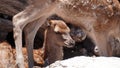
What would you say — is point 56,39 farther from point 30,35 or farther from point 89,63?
point 89,63

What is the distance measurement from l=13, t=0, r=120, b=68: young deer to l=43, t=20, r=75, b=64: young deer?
1.05 meters

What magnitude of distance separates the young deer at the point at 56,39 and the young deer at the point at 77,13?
1.05 m

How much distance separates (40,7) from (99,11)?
1.05m

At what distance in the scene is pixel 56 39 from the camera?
31.0 feet

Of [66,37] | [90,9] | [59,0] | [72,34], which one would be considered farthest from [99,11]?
[72,34]

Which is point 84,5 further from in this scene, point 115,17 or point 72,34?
point 72,34

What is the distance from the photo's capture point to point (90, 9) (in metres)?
8.00

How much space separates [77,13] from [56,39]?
1516 mm

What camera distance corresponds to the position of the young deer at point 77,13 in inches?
305

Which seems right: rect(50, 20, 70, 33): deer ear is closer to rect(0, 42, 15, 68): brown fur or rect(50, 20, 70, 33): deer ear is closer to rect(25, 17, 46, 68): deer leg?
rect(25, 17, 46, 68): deer leg

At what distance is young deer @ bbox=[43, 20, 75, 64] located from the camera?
9.32 metres

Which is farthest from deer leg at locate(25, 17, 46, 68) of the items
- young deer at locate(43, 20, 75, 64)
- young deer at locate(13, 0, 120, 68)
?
young deer at locate(43, 20, 75, 64)

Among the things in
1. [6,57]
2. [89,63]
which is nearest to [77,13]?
[6,57]

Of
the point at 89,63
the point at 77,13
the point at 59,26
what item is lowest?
the point at 89,63
